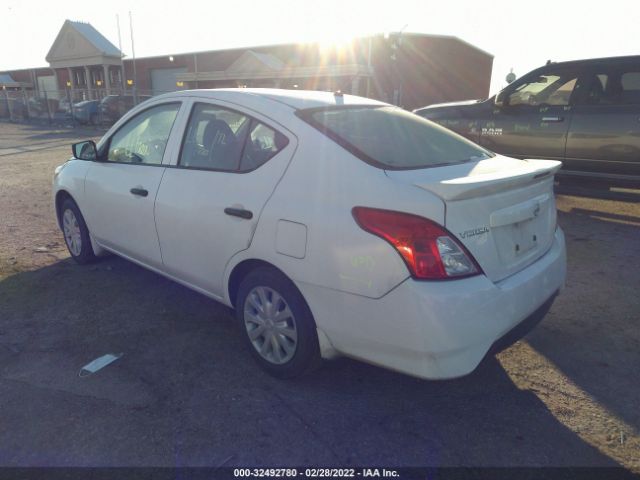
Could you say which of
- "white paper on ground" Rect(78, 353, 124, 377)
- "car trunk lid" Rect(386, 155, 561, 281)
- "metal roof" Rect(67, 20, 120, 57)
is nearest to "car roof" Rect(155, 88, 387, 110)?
"car trunk lid" Rect(386, 155, 561, 281)

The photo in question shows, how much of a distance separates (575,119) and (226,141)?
18.2ft

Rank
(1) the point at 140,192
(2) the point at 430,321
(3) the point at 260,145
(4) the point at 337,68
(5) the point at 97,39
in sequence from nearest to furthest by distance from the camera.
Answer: (2) the point at 430,321
(3) the point at 260,145
(1) the point at 140,192
(4) the point at 337,68
(5) the point at 97,39

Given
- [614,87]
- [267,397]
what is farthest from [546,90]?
[267,397]

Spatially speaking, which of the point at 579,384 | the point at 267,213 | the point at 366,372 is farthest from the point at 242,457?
the point at 579,384

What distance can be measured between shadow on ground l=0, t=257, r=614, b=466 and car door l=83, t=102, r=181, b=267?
2.33ft

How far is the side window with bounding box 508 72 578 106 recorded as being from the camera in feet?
22.3

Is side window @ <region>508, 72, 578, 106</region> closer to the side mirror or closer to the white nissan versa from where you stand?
the white nissan versa

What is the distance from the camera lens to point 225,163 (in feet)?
10.2

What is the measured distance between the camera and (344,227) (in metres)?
2.33

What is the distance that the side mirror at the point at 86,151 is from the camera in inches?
171

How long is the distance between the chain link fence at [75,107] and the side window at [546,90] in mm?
21425

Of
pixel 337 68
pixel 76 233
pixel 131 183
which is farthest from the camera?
pixel 337 68

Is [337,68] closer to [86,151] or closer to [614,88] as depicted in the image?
[614,88]

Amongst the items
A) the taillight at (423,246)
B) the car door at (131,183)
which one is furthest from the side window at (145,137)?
the taillight at (423,246)
